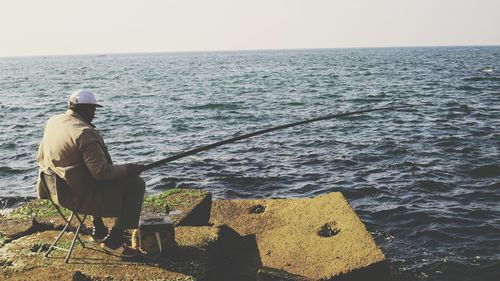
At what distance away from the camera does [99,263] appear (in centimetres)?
461

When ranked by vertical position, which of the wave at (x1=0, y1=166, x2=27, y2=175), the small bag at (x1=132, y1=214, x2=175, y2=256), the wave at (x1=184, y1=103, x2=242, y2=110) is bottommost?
the wave at (x1=184, y1=103, x2=242, y2=110)

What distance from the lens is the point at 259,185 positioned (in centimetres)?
1064

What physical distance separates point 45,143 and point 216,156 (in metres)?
8.99

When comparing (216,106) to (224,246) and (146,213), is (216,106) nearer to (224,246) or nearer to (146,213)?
(146,213)

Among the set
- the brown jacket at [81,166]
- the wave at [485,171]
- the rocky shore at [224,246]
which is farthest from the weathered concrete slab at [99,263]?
the wave at [485,171]

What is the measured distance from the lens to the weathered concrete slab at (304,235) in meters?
4.86

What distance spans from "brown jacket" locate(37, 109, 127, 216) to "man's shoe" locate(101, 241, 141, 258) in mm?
412

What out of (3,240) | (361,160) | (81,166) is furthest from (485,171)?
(3,240)

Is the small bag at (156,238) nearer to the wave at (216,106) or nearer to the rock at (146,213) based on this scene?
the rock at (146,213)

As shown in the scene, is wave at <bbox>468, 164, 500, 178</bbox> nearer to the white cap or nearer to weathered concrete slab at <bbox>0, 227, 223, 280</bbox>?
weathered concrete slab at <bbox>0, 227, 223, 280</bbox>

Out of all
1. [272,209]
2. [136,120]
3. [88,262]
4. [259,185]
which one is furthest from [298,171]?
[136,120]

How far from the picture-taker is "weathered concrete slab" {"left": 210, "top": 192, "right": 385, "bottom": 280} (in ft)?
15.9

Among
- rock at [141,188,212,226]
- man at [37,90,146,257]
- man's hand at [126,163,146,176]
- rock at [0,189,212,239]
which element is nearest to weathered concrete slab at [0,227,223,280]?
man at [37,90,146,257]

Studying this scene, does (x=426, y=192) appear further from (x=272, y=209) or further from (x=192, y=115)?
(x=192, y=115)
